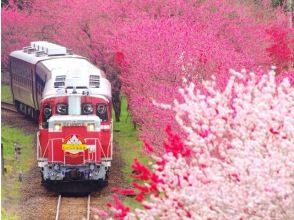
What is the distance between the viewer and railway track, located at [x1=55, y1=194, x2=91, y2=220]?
26859 mm

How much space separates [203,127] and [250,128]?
0.71 meters

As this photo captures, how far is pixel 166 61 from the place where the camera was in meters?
29.6

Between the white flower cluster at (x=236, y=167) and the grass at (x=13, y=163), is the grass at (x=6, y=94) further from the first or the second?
the white flower cluster at (x=236, y=167)

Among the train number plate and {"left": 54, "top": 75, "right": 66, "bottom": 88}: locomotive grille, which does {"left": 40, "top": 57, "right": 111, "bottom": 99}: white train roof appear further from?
the train number plate

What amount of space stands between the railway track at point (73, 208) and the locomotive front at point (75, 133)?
2.08 feet

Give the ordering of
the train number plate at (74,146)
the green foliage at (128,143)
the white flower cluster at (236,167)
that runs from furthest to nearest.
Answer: the green foliage at (128,143) → the train number plate at (74,146) → the white flower cluster at (236,167)

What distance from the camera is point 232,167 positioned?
42.4 feet

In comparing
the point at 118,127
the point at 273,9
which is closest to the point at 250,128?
the point at 118,127

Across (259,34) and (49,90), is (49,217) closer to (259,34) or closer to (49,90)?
(49,90)

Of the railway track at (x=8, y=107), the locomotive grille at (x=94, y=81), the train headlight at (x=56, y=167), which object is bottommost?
the railway track at (x=8, y=107)

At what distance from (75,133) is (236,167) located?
50.9 ft

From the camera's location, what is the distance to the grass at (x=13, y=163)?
94.5 feet

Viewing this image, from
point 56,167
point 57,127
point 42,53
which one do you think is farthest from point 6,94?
point 57,127

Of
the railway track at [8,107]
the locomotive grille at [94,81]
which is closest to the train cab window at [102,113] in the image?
the locomotive grille at [94,81]
